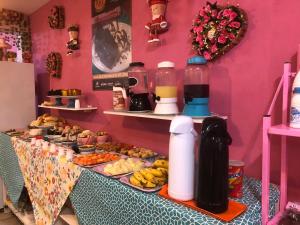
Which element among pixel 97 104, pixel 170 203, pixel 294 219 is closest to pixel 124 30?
pixel 97 104

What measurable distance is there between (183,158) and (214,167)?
0.14 metres

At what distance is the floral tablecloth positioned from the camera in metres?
1.58

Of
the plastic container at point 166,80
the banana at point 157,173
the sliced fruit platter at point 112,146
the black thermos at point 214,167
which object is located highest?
the plastic container at point 166,80

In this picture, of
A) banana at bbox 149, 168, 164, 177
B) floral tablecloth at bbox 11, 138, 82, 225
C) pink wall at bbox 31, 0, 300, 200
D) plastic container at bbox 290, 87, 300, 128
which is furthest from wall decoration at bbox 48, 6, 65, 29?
plastic container at bbox 290, 87, 300, 128

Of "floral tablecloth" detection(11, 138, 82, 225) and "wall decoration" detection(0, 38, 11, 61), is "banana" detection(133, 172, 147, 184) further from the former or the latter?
"wall decoration" detection(0, 38, 11, 61)

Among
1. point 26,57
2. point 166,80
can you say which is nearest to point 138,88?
point 166,80

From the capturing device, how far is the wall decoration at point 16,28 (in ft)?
11.0

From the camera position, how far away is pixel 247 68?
1299 mm

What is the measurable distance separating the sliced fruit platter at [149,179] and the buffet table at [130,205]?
0.04 metres

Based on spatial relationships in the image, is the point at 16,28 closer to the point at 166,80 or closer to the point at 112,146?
the point at 112,146

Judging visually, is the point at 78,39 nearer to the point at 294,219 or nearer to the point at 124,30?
the point at 124,30

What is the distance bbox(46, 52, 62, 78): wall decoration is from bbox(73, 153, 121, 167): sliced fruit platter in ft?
4.95

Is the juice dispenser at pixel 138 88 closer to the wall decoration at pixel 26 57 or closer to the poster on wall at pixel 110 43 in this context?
the poster on wall at pixel 110 43

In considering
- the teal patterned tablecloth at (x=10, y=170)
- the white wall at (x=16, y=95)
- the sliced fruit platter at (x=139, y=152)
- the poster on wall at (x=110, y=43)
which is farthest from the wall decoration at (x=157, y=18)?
the white wall at (x=16, y=95)
